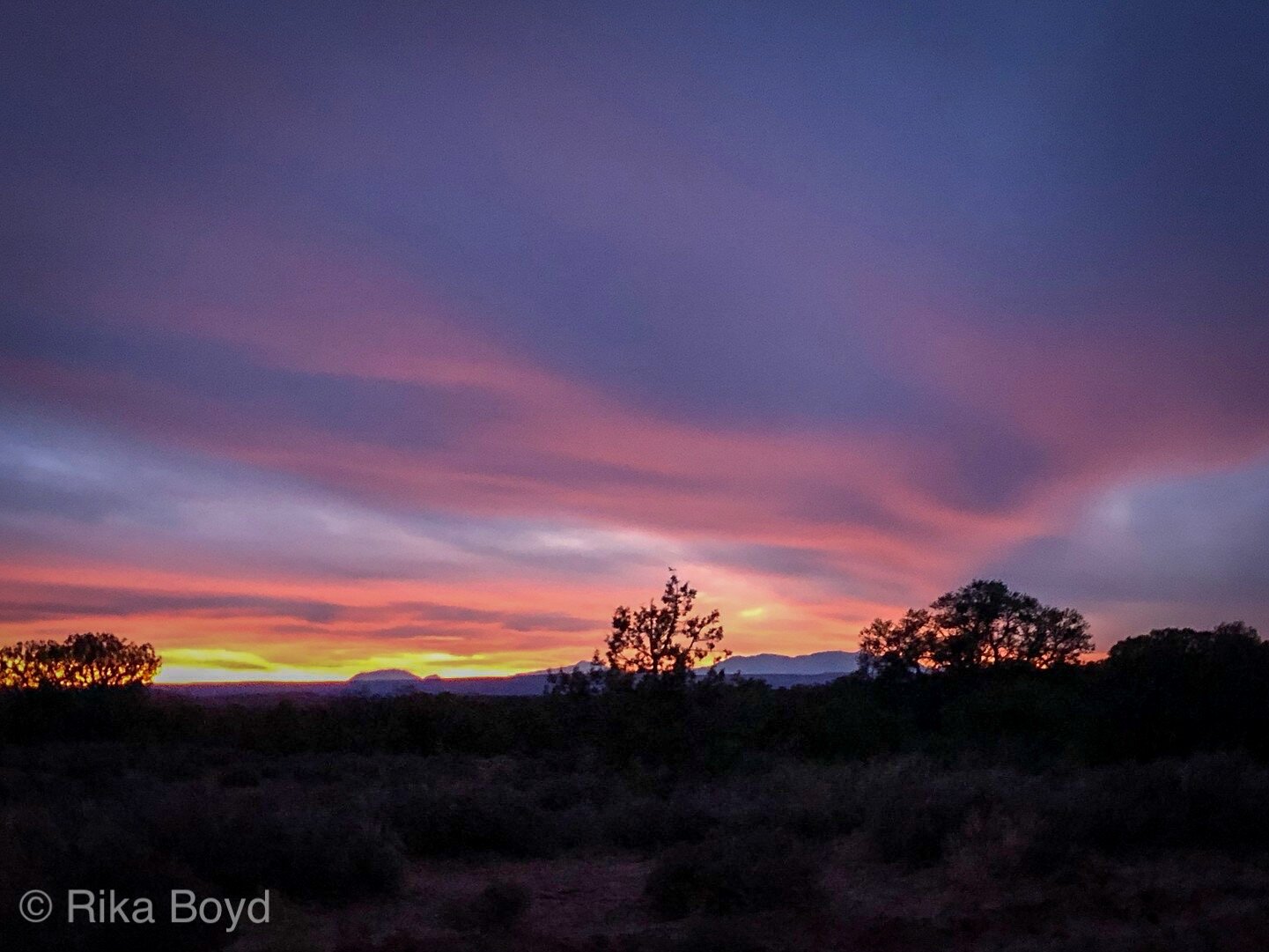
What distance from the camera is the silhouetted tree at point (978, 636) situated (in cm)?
4053

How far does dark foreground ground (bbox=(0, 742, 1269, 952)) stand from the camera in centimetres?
987

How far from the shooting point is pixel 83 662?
53.2 metres

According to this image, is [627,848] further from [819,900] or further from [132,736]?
[132,736]

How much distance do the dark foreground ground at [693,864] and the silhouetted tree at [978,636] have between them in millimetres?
20668

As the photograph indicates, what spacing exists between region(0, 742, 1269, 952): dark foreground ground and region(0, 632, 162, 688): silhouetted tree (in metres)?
34.8

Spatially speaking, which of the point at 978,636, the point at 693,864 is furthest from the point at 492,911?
the point at 978,636

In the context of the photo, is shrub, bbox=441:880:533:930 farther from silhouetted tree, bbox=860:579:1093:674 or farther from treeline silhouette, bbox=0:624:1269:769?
silhouetted tree, bbox=860:579:1093:674

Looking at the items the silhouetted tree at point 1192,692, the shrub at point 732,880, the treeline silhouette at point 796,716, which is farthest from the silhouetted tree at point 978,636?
the shrub at point 732,880

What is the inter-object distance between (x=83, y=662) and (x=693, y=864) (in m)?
50.0

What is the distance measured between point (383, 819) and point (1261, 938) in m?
11.3

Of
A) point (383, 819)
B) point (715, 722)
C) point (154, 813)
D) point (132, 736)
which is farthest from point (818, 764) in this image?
point (132, 736)

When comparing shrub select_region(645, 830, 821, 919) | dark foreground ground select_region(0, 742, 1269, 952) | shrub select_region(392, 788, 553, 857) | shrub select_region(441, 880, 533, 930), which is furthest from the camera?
shrub select_region(392, 788, 553, 857)

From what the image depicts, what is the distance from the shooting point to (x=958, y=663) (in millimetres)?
39938

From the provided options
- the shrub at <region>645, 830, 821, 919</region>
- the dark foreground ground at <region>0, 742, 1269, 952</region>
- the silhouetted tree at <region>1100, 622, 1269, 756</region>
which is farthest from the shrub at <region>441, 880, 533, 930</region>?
the silhouetted tree at <region>1100, 622, 1269, 756</region>
